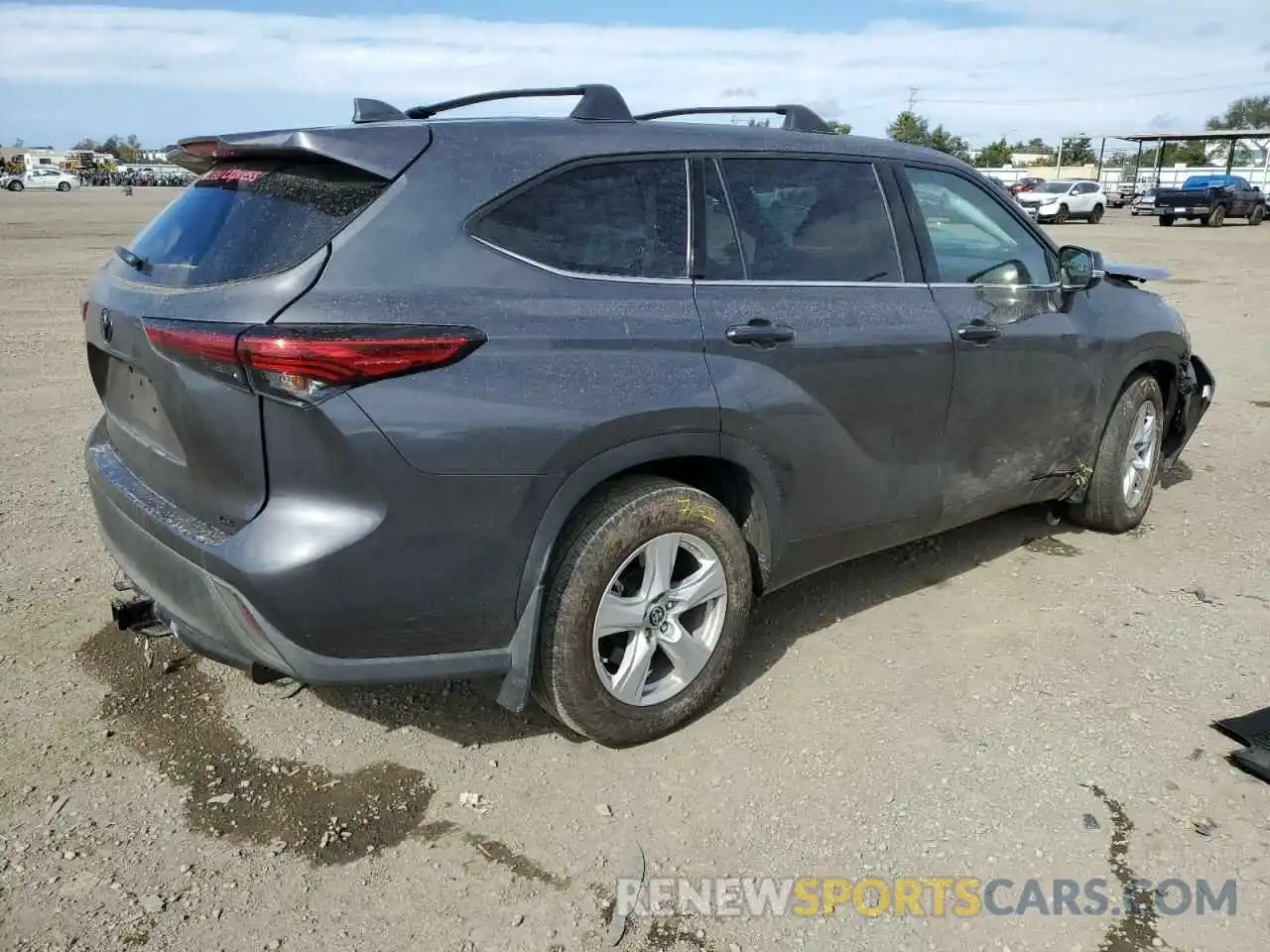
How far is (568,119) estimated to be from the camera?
10.2ft

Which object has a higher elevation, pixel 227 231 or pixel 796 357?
pixel 227 231

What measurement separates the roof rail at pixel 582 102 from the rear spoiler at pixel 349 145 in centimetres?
58

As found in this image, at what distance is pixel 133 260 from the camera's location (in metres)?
3.11

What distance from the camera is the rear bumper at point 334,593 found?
253 centimetres

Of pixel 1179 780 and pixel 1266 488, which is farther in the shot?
pixel 1266 488

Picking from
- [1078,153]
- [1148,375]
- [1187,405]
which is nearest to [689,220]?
[1148,375]

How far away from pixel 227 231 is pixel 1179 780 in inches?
125

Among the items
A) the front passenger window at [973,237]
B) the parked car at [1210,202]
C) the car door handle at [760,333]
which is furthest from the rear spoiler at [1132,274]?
the parked car at [1210,202]

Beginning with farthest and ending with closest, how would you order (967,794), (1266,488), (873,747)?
1. (1266,488)
2. (873,747)
3. (967,794)

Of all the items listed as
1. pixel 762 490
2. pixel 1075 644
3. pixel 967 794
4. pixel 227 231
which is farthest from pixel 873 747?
pixel 227 231

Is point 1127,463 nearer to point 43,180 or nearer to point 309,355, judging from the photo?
point 309,355

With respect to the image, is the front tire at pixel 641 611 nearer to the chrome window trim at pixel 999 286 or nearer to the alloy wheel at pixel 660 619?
the alloy wheel at pixel 660 619

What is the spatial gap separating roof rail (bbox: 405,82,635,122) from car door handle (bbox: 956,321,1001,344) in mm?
1490

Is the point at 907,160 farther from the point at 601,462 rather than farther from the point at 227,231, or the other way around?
the point at 227,231
